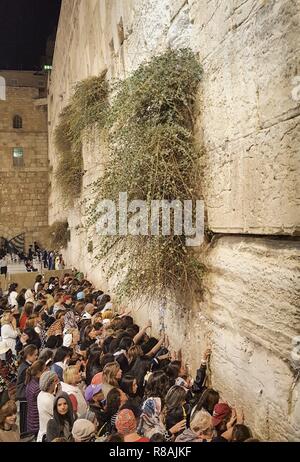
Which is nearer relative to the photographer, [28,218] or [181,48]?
[181,48]

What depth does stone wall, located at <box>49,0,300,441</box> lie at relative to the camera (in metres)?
2.44

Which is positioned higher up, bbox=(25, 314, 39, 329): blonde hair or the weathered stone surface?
→ the weathered stone surface

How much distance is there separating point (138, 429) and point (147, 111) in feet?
7.73

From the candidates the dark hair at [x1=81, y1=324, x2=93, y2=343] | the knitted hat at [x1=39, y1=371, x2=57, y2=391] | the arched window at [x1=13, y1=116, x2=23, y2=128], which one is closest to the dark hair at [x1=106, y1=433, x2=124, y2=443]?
the knitted hat at [x1=39, y1=371, x2=57, y2=391]

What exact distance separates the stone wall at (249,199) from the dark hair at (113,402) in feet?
2.39

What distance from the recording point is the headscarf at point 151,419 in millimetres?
2730

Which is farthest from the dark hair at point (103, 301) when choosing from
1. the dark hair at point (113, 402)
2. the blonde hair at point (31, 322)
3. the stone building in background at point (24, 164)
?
the stone building in background at point (24, 164)

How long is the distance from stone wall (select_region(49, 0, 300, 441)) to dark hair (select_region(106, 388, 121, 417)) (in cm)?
73

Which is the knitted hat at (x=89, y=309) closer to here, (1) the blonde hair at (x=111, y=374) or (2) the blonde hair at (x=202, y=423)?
(1) the blonde hair at (x=111, y=374)

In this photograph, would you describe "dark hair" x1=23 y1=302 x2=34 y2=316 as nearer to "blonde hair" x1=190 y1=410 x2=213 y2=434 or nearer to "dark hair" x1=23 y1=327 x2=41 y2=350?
"dark hair" x1=23 y1=327 x2=41 y2=350

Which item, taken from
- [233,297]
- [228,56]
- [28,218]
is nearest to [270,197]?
[233,297]

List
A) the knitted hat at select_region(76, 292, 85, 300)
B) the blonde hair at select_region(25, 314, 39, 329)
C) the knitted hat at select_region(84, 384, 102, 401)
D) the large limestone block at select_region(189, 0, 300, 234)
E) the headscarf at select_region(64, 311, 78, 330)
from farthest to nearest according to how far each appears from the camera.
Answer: the knitted hat at select_region(76, 292, 85, 300) < the blonde hair at select_region(25, 314, 39, 329) < the headscarf at select_region(64, 311, 78, 330) < the knitted hat at select_region(84, 384, 102, 401) < the large limestone block at select_region(189, 0, 300, 234)

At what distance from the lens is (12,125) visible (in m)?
21.9

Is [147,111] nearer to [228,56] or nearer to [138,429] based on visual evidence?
[228,56]
